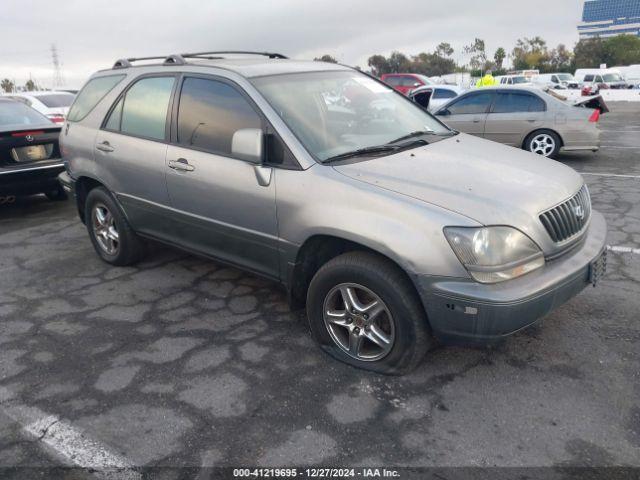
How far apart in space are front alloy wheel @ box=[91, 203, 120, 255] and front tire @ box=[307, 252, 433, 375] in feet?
7.85

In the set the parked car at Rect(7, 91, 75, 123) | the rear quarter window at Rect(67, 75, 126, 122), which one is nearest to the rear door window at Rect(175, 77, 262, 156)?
the rear quarter window at Rect(67, 75, 126, 122)

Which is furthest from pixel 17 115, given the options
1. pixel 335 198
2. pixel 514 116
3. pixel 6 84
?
pixel 6 84

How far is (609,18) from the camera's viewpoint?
135 meters

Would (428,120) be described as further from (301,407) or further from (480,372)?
(301,407)

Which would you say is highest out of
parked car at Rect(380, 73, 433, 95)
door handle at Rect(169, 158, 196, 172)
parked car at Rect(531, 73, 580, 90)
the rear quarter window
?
the rear quarter window

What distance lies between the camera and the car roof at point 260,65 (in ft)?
12.0

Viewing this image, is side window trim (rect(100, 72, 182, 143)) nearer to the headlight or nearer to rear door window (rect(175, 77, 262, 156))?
rear door window (rect(175, 77, 262, 156))

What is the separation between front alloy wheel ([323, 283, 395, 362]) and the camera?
299cm

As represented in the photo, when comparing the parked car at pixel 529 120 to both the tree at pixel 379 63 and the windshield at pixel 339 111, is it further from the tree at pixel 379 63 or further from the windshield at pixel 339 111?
the tree at pixel 379 63

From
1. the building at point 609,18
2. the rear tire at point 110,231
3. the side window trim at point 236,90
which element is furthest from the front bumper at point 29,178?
the building at point 609,18

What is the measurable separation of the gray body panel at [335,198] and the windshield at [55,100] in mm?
10279

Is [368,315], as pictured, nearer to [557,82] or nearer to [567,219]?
[567,219]

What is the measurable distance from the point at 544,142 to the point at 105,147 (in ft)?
25.6

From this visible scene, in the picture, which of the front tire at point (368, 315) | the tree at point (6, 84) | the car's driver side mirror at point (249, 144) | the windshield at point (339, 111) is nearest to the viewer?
the front tire at point (368, 315)
